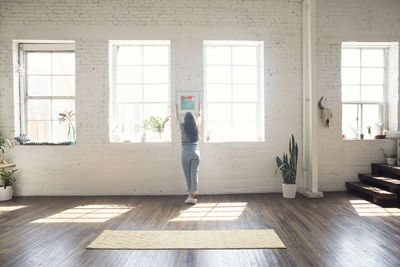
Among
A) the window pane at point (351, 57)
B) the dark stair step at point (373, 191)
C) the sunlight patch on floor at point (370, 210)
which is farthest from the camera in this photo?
the window pane at point (351, 57)

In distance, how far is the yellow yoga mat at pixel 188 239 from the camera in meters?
2.92

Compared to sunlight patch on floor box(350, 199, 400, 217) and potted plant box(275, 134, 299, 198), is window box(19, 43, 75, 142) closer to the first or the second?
potted plant box(275, 134, 299, 198)

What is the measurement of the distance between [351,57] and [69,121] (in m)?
5.96

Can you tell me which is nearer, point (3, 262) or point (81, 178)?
point (3, 262)

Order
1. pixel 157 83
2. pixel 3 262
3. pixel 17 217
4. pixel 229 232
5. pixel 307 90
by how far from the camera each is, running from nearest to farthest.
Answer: pixel 3 262, pixel 229 232, pixel 17 217, pixel 307 90, pixel 157 83

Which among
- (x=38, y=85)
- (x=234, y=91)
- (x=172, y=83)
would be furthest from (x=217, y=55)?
(x=38, y=85)

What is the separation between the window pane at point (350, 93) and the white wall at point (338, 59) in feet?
1.05

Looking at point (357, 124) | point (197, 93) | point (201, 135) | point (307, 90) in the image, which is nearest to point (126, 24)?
point (197, 93)

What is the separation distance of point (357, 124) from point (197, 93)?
345cm

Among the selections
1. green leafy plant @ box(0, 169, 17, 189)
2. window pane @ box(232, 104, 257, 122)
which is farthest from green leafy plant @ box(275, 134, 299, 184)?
green leafy plant @ box(0, 169, 17, 189)

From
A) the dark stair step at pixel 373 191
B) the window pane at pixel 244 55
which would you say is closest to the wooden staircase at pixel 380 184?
the dark stair step at pixel 373 191

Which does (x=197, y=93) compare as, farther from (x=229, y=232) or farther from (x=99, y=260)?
(x=99, y=260)

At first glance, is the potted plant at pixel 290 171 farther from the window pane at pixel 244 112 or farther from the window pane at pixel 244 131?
the window pane at pixel 244 112

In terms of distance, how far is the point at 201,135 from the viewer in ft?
17.7
